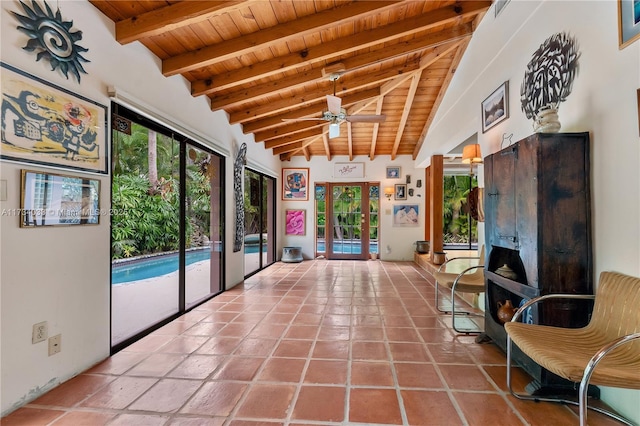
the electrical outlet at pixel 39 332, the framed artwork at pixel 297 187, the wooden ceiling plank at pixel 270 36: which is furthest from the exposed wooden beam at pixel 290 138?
the electrical outlet at pixel 39 332

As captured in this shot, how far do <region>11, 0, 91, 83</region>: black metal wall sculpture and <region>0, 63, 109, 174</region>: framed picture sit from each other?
175 mm

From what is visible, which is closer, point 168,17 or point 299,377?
point 299,377

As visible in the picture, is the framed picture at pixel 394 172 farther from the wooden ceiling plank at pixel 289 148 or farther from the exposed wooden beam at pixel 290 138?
the wooden ceiling plank at pixel 289 148

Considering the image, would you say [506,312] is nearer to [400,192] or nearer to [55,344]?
[55,344]

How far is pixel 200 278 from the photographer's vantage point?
528 centimetres

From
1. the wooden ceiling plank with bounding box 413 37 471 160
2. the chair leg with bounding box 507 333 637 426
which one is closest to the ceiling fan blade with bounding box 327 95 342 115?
the wooden ceiling plank with bounding box 413 37 471 160

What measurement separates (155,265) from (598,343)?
469 cm

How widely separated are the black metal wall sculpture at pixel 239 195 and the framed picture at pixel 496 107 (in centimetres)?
370

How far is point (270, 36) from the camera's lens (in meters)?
2.98

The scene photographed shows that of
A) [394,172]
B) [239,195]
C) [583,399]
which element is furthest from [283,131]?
[583,399]

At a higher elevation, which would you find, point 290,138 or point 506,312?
point 290,138

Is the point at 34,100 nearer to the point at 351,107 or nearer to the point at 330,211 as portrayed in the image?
the point at 351,107

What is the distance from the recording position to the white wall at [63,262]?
1741 mm

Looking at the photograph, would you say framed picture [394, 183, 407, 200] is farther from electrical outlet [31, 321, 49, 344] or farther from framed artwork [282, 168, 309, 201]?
electrical outlet [31, 321, 49, 344]
